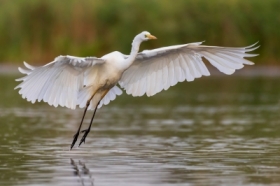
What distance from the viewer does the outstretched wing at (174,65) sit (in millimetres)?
13320

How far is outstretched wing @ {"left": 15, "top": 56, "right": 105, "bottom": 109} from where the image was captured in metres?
12.9

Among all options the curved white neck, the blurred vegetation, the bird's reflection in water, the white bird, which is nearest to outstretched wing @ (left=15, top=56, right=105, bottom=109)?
the white bird

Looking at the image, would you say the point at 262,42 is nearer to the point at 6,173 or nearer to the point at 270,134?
the point at 270,134

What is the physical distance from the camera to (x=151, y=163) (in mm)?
12148

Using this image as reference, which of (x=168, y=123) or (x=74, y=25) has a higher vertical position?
(x=74, y=25)

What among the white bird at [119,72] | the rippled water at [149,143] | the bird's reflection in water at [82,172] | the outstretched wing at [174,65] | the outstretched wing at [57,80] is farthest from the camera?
the outstretched wing at [174,65]

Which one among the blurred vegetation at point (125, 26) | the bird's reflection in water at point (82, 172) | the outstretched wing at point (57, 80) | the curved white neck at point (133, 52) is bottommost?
the bird's reflection in water at point (82, 172)

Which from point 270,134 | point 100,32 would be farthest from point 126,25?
point 270,134

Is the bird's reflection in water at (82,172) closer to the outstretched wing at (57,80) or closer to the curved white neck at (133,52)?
the outstretched wing at (57,80)

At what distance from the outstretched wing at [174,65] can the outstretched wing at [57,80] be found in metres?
0.89

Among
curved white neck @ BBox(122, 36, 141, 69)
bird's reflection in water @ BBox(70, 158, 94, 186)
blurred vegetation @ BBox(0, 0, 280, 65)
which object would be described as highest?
blurred vegetation @ BBox(0, 0, 280, 65)

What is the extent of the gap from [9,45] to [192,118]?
20603mm

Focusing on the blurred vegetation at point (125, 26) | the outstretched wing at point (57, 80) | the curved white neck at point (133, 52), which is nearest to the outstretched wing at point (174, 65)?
the curved white neck at point (133, 52)

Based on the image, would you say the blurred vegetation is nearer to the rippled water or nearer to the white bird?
the rippled water
